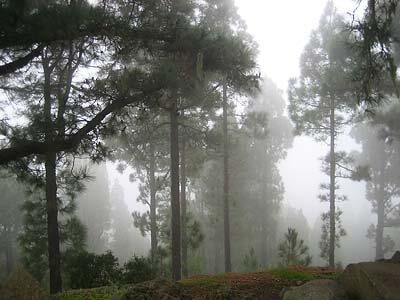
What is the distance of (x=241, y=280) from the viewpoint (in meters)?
6.50

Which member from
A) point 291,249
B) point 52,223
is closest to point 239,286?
point 52,223

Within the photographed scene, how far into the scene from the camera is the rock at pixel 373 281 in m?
4.02

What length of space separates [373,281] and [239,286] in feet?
8.32

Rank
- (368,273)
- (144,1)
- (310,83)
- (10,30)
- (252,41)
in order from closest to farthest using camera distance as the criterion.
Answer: (368,273)
(10,30)
(144,1)
(310,83)
(252,41)

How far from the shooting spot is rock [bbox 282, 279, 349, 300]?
4469 millimetres

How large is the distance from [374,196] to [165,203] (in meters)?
15.6

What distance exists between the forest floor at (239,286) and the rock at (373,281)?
133 centimetres

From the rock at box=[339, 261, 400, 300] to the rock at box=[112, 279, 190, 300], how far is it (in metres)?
2.36

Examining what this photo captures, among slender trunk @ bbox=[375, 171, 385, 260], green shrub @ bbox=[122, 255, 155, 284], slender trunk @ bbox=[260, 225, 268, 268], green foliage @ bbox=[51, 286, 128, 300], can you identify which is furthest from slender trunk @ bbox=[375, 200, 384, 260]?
green foliage @ bbox=[51, 286, 128, 300]

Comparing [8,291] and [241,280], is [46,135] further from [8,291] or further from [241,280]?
[241,280]

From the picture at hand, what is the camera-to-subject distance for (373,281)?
420cm

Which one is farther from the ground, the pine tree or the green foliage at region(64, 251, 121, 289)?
the pine tree

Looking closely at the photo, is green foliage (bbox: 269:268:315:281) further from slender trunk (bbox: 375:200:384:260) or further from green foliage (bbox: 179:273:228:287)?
slender trunk (bbox: 375:200:384:260)

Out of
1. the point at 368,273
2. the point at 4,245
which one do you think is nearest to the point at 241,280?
the point at 368,273
